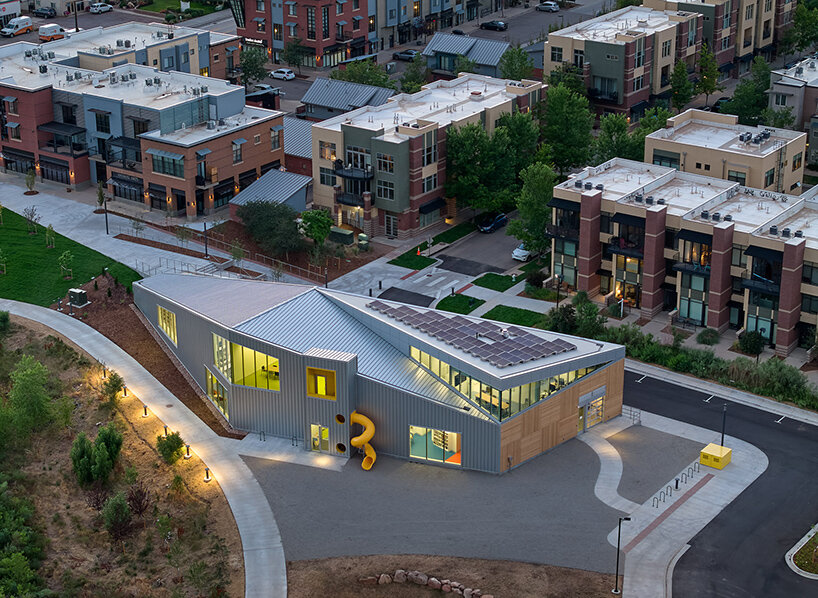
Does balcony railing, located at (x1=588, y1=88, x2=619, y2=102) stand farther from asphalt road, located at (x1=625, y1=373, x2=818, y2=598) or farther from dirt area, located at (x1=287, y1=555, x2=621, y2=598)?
dirt area, located at (x1=287, y1=555, x2=621, y2=598)

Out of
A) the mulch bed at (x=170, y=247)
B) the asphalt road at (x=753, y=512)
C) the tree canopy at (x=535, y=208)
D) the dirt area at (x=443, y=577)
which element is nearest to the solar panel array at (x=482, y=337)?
the asphalt road at (x=753, y=512)

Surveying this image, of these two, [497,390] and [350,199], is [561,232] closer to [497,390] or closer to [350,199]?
[350,199]

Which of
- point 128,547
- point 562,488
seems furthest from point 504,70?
point 128,547

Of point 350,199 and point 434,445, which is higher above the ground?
point 350,199

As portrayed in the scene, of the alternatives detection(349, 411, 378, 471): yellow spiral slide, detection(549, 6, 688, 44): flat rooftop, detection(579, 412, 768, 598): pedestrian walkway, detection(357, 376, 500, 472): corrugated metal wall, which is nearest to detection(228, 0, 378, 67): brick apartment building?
detection(549, 6, 688, 44): flat rooftop

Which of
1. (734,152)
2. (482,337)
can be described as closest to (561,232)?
(734,152)

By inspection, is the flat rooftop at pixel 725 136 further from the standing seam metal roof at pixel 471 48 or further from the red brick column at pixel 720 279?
the standing seam metal roof at pixel 471 48

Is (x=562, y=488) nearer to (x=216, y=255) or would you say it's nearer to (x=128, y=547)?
(x=128, y=547)
